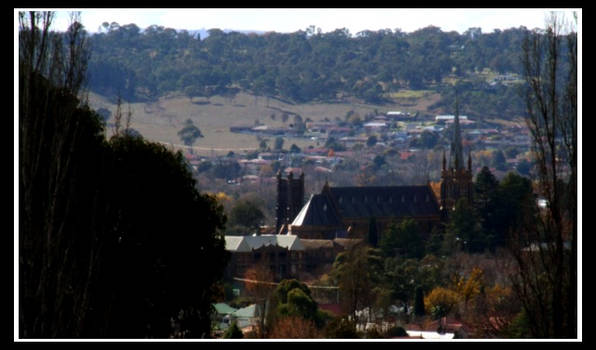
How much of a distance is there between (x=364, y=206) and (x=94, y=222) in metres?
81.4

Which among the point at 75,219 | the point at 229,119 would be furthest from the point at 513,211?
the point at 229,119

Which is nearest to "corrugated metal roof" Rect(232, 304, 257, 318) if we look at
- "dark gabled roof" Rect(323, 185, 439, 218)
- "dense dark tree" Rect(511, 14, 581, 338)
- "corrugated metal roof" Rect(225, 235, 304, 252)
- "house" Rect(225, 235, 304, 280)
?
"house" Rect(225, 235, 304, 280)

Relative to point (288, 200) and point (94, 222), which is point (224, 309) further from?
point (288, 200)

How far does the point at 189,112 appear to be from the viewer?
199500 millimetres

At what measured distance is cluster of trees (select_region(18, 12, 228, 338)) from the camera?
15086mm

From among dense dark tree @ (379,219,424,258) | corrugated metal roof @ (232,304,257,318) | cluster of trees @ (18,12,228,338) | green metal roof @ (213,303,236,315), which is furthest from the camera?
dense dark tree @ (379,219,424,258)

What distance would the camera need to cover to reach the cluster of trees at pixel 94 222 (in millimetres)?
15086

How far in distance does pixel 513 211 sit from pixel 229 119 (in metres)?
118

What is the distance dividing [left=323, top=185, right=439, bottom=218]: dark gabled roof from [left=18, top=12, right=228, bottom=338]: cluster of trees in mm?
74953

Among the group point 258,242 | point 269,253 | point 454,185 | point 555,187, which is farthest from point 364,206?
point 555,187

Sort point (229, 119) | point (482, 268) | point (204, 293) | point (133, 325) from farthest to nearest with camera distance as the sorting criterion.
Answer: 1. point (229, 119)
2. point (482, 268)
3. point (204, 293)
4. point (133, 325)

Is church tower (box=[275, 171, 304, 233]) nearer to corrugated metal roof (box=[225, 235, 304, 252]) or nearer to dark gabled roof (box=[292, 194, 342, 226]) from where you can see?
dark gabled roof (box=[292, 194, 342, 226])
